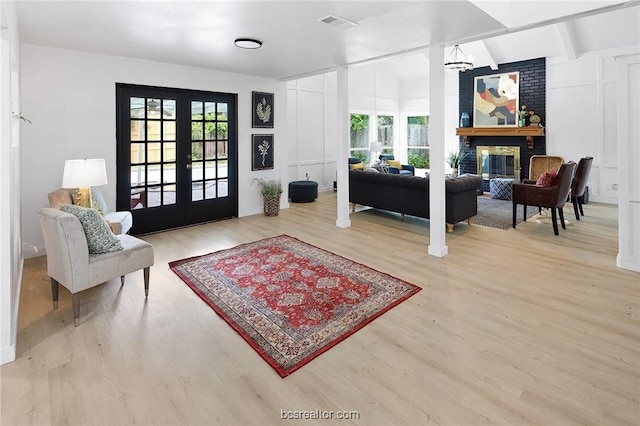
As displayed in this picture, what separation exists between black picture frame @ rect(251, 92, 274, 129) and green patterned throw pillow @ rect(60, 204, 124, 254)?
13.4 feet

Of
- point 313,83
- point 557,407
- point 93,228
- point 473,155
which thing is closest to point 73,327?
point 93,228

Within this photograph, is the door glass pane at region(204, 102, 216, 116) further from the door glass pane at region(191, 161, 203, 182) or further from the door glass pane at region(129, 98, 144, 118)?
the door glass pane at region(129, 98, 144, 118)

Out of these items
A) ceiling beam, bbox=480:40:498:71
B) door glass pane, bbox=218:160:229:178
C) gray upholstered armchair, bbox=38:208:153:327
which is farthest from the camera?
ceiling beam, bbox=480:40:498:71

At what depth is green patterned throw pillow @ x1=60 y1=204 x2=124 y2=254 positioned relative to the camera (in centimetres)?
293

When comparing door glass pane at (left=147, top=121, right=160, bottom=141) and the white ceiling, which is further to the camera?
door glass pane at (left=147, top=121, right=160, bottom=141)

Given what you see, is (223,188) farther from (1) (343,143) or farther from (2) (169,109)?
(1) (343,143)

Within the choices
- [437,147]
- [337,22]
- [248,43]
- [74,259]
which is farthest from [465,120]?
[74,259]

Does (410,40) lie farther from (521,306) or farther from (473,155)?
(473,155)

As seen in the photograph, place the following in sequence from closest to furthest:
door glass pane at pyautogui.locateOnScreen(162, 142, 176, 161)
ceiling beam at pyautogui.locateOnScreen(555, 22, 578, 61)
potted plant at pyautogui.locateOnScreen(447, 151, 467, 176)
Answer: door glass pane at pyautogui.locateOnScreen(162, 142, 176, 161) → ceiling beam at pyautogui.locateOnScreen(555, 22, 578, 61) → potted plant at pyautogui.locateOnScreen(447, 151, 467, 176)

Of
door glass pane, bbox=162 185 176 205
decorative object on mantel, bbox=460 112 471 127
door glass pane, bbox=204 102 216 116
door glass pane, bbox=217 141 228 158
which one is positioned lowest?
door glass pane, bbox=162 185 176 205

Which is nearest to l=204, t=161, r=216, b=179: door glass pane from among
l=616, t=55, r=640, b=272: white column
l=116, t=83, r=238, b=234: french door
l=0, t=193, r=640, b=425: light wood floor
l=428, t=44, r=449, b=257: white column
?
l=116, t=83, r=238, b=234: french door

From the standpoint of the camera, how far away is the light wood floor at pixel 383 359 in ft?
6.31

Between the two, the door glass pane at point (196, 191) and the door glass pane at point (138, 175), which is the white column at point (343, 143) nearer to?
the door glass pane at point (196, 191)

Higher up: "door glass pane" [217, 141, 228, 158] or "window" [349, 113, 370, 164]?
"window" [349, 113, 370, 164]
